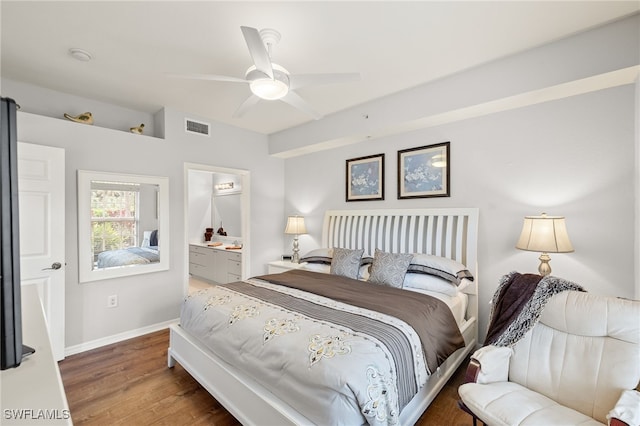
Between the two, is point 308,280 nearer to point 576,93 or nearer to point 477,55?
point 477,55

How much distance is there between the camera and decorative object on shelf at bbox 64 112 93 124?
301 cm

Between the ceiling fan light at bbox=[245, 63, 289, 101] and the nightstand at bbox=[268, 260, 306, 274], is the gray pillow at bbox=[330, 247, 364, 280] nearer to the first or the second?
the nightstand at bbox=[268, 260, 306, 274]

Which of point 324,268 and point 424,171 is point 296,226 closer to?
point 324,268

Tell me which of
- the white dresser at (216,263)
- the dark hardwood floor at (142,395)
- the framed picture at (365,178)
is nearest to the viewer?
the dark hardwood floor at (142,395)

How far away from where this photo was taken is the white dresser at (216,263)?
4.84 m

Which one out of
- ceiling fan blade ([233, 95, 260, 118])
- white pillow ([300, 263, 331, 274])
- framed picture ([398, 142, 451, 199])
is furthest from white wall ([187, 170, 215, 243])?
framed picture ([398, 142, 451, 199])

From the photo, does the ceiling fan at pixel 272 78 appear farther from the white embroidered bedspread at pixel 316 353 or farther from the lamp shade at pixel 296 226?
the lamp shade at pixel 296 226

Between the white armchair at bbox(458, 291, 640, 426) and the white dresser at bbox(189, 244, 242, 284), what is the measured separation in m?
3.80

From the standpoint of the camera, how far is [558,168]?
8.11 ft

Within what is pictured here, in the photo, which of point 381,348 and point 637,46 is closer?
point 381,348

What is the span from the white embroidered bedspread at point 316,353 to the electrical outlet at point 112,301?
4.96ft

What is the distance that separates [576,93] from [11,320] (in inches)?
146

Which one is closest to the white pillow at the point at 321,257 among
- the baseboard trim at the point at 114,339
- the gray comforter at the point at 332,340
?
the gray comforter at the point at 332,340

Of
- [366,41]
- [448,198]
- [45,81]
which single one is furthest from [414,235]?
[45,81]
